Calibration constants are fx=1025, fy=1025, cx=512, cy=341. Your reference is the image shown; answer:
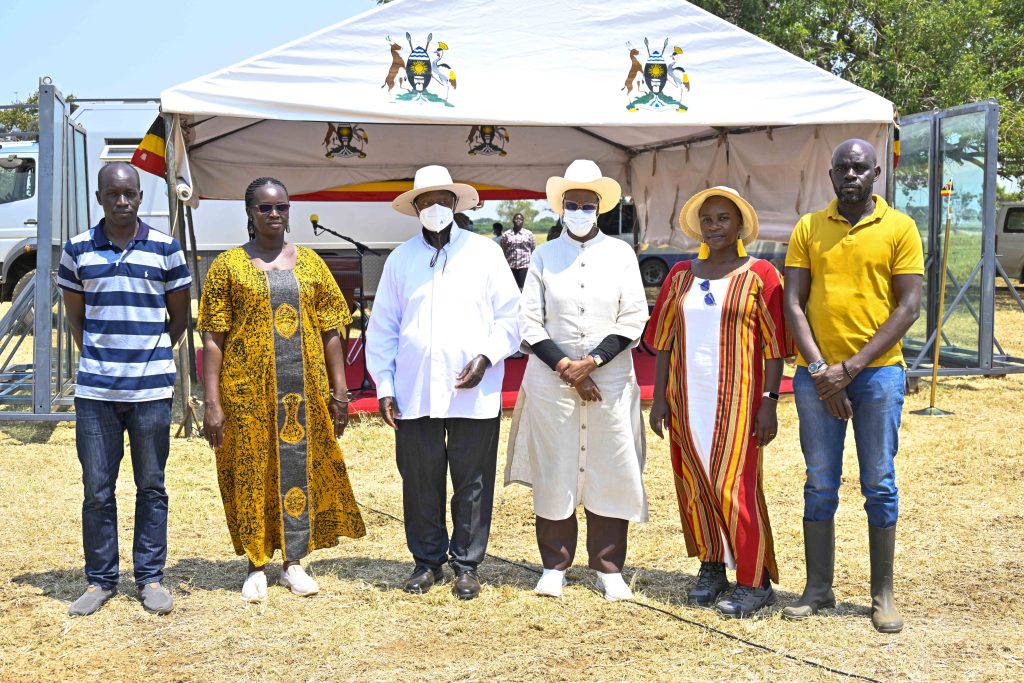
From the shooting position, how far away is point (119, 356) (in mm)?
3930

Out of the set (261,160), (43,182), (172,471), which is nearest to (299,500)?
(172,471)

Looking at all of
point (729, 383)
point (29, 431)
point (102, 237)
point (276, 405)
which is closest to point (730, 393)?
point (729, 383)

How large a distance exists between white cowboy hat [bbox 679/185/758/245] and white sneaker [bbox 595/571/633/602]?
1.44m

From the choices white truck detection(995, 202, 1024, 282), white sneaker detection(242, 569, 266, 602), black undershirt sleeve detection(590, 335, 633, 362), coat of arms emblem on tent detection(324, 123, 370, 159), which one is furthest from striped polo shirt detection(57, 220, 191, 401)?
white truck detection(995, 202, 1024, 282)

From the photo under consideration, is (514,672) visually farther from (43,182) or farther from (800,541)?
(43,182)

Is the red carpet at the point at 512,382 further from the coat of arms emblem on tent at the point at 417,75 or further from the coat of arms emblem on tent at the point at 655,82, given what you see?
the coat of arms emblem on tent at the point at 417,75

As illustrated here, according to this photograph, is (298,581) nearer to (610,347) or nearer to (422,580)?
(422,580)

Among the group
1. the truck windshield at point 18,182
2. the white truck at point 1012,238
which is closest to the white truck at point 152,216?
the truck windshield at point 18,182

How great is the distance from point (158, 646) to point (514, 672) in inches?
52.0

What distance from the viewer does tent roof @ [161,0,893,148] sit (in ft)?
22.0

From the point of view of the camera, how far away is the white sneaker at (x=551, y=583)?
4.24 m

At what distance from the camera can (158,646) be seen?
12.3ft

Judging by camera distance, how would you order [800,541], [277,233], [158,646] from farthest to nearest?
[800,541]
[277,233]
[158,646]

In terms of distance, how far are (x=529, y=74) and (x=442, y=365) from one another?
3.54 m
